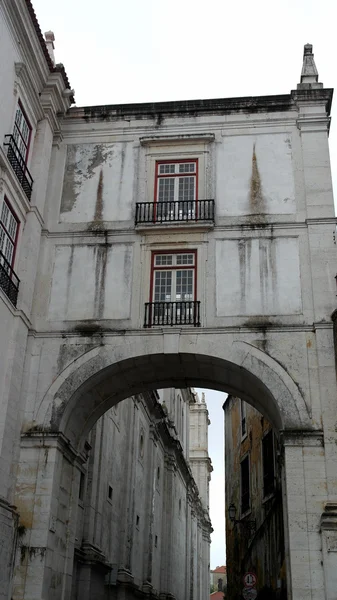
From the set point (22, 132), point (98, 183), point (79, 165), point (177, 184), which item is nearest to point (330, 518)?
point (177, 184)

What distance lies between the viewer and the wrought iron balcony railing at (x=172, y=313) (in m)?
20.0

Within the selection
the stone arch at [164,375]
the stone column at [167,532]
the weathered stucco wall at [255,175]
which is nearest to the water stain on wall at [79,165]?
the weathered stucco wall at [255,175]

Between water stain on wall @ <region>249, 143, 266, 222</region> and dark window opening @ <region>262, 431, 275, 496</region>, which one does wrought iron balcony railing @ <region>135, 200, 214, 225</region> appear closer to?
water stain on wall @ <region>249, 143, 266, 222</region>

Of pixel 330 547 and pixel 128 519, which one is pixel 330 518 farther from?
pixel 128 519

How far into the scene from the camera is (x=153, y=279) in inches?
821

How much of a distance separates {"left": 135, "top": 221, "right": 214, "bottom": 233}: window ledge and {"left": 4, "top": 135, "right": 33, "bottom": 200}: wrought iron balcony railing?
3582 mm

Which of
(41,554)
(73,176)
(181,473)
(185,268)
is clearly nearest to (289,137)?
(185,268)

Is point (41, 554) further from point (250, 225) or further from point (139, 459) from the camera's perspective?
point (139, 459)

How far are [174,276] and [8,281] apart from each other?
4981 millimetres

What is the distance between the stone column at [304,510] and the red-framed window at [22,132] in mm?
11573

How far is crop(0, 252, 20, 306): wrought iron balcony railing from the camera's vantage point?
61.6 ft

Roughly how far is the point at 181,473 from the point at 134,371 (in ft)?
109

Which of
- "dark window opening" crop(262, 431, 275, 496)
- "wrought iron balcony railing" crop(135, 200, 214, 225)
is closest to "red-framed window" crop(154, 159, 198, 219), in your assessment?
"wrought iron balcony railing" crop(135, 200, 214, 225)

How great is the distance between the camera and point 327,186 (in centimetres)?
2112
